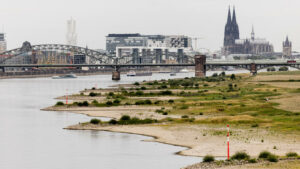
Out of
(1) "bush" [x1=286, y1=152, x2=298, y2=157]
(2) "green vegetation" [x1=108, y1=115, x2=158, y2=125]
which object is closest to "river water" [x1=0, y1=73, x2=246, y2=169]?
(2) "green vegetation" [x1=108, y1=115, x2=158, y2=125]

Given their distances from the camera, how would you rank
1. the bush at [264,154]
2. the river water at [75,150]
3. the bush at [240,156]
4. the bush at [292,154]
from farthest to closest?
the river water at [75,150]
the bush at [292,154]
the bush at [264,154]
the bush at [240,156]

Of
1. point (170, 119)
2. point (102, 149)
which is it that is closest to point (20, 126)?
point (170, 119)

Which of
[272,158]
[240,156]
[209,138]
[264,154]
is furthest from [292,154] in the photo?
[209,138]

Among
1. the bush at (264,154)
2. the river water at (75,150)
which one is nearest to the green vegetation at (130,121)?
the river water at (75,150)

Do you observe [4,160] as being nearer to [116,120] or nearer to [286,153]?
→ [286,153]

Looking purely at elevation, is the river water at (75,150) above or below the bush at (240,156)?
below

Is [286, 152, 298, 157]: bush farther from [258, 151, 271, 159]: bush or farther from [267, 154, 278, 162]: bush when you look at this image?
[267, 154, 278, 162]: bush

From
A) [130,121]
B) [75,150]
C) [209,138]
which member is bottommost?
[75,150]

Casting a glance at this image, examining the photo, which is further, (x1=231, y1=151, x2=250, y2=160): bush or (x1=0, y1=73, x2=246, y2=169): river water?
(x1=0, y1=73, x2=246, y2=169): river water

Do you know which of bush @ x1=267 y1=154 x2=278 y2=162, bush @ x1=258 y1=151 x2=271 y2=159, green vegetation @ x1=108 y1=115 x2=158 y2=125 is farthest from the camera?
green vegetation @ x1=108 y1=115 x2=158 y2=125

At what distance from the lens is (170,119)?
221ft

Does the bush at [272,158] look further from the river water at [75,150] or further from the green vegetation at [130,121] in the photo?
the green vegetation at [130,121]

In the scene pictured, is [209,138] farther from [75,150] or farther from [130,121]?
[130,121]

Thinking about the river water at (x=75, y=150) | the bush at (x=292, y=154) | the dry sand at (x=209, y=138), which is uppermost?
the bush at (x=292, y=154)
